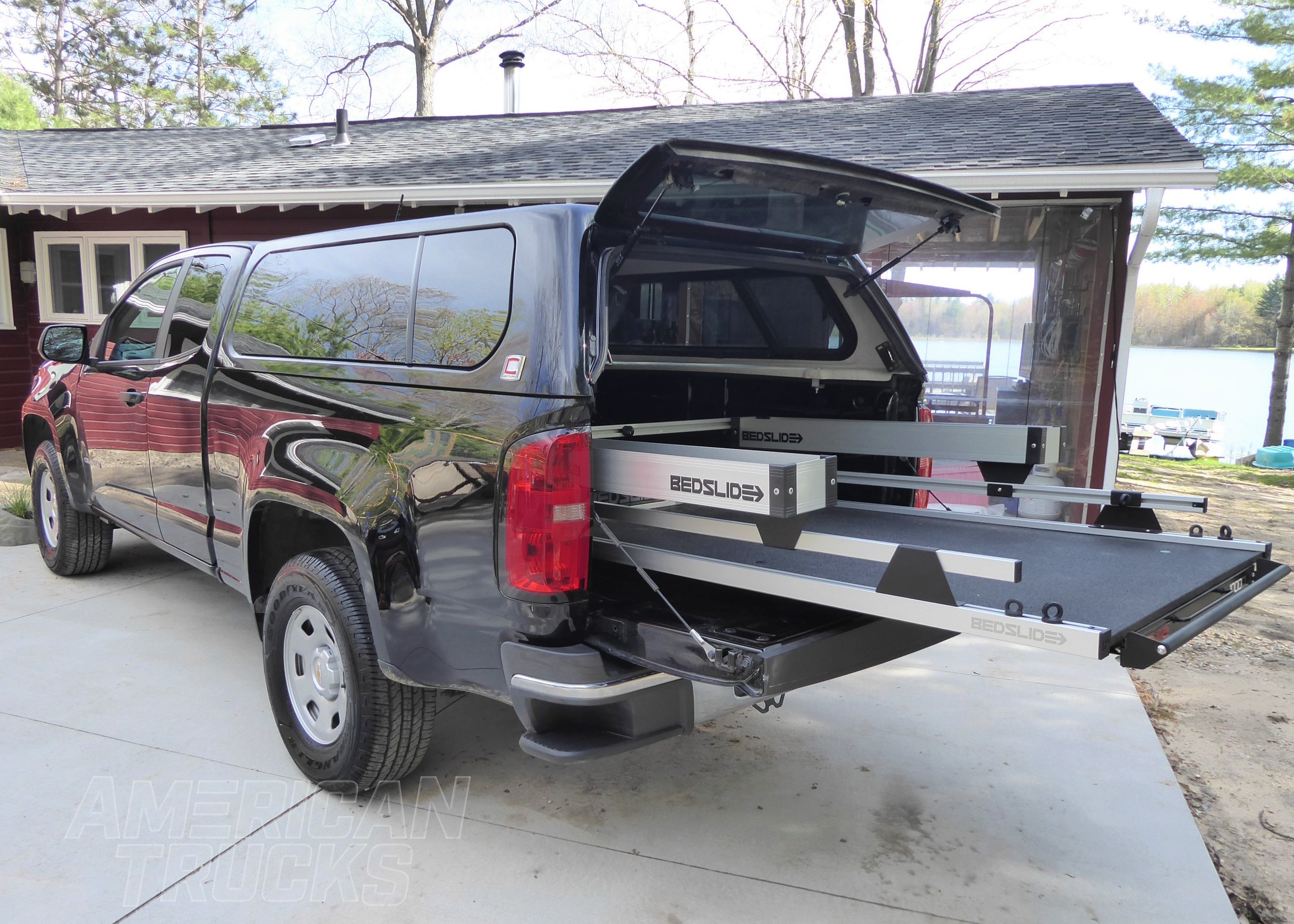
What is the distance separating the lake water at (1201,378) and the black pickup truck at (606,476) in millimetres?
2301

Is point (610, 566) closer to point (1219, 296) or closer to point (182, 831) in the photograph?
point (182, 831)

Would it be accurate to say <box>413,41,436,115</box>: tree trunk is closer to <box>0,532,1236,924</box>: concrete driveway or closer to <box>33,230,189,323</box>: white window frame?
<box>33,230,189,323</box>: white window frame

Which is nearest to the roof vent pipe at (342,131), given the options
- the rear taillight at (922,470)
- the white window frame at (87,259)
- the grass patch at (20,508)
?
the white window frame at (87,259)

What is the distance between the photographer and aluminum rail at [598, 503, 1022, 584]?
2109 mm

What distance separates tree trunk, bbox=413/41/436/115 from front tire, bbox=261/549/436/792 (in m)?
24.1

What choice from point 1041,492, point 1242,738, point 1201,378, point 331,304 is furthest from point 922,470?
point 1201,378

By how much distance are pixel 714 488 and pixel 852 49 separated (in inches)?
856

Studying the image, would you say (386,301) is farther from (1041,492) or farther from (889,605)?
(1041,492)

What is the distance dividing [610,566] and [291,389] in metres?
1.41

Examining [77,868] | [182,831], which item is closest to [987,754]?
[182,831]

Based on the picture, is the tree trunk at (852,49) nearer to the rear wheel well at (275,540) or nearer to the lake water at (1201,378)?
the lake water at (1201,378)

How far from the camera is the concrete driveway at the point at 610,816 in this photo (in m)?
2.80

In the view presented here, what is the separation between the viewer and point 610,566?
2992mm

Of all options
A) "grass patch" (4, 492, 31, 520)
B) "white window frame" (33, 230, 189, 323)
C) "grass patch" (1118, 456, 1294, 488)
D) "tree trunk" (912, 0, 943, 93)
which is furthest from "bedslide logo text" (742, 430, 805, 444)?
"tree trunk" (912, 0, 943, 93)
